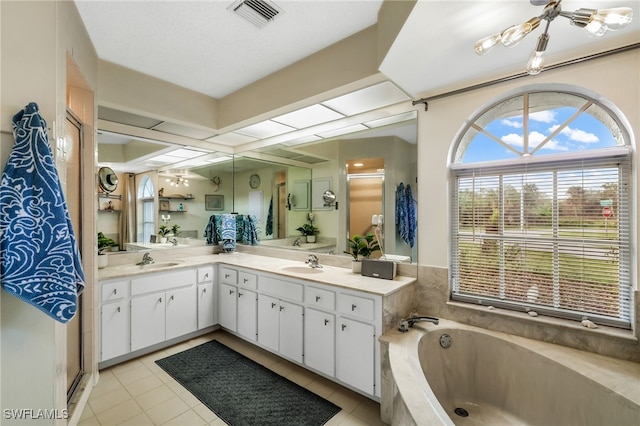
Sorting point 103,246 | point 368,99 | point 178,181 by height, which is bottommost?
point 103,246

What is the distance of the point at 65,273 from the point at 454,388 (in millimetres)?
2555

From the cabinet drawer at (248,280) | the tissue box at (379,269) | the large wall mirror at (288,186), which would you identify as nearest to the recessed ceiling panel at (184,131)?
the large wall mirror at (288,186)

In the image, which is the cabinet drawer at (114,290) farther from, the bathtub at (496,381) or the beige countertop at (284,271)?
the bathtub at (496,381)

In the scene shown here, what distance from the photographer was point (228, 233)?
156 inches

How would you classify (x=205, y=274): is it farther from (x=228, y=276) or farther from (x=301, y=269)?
(x=301, y=269)

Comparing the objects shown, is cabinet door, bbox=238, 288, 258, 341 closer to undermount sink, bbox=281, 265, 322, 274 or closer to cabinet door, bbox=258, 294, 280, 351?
cabinet door, bbox=258, 294, 280, 351

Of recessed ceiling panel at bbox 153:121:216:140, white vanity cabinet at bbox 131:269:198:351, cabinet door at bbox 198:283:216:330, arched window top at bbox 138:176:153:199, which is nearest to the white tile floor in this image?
white vanity cabinet at bbox 131:269:198:351

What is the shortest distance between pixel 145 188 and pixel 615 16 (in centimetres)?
407

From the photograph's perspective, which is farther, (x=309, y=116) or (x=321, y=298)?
(x=309, y=116)

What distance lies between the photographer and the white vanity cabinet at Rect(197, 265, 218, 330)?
3.19 meters

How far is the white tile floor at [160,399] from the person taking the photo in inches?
76.5

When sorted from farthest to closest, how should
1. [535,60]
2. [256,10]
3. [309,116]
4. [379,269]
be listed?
1. [309,116]
2. [379,269]
3. [256,10]
4. [535,60]

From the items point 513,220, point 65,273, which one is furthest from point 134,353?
point 513,220

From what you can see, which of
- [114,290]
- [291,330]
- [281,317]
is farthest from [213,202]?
[291,330]
